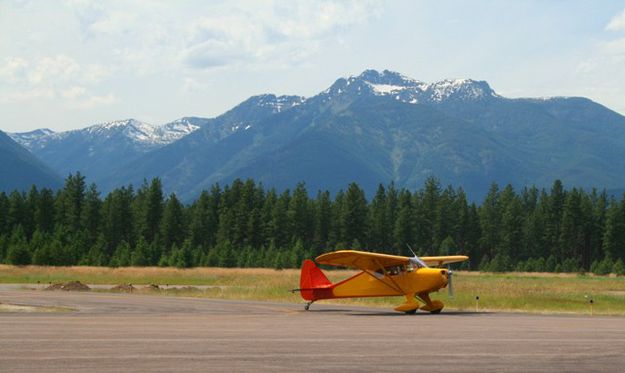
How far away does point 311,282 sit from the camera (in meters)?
33.8

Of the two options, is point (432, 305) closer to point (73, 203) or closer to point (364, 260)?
point (364, 260)

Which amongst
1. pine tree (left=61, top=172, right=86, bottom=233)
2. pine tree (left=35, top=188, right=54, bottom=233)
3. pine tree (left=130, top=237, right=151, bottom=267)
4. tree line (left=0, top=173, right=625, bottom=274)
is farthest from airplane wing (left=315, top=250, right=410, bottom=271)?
pine tree (left=35, top=188, right=54, bottom=233)

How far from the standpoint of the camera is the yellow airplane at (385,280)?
101 ft

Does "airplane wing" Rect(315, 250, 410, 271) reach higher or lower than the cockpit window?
higher

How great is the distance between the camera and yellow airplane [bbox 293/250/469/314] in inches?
1214

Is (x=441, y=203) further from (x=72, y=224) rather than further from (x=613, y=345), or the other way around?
(x=613, y=345)

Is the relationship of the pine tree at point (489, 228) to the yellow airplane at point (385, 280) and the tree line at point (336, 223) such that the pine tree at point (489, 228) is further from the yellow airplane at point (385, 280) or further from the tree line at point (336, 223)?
the yellow airplane at point (385, 280)

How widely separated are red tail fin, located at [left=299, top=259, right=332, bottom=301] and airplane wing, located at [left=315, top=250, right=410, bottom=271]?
1800mm

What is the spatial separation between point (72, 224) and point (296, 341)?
106 meters

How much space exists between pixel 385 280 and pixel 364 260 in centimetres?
119

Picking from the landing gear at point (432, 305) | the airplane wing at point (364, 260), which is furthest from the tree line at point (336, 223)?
the landing gear at point (432, 305)

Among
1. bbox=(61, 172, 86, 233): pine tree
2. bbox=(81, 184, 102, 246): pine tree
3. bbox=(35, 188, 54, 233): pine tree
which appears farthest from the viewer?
bbox=(61, 172, 86, 233): pine tree

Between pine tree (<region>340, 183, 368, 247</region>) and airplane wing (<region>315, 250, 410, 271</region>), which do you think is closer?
airplane wing (<region>315, 250, 410, 271</region>)

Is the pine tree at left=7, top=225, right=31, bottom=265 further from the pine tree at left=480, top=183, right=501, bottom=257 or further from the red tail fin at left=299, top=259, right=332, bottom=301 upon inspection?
the pine tree at left=480, top=183, right=501, bottom=257
